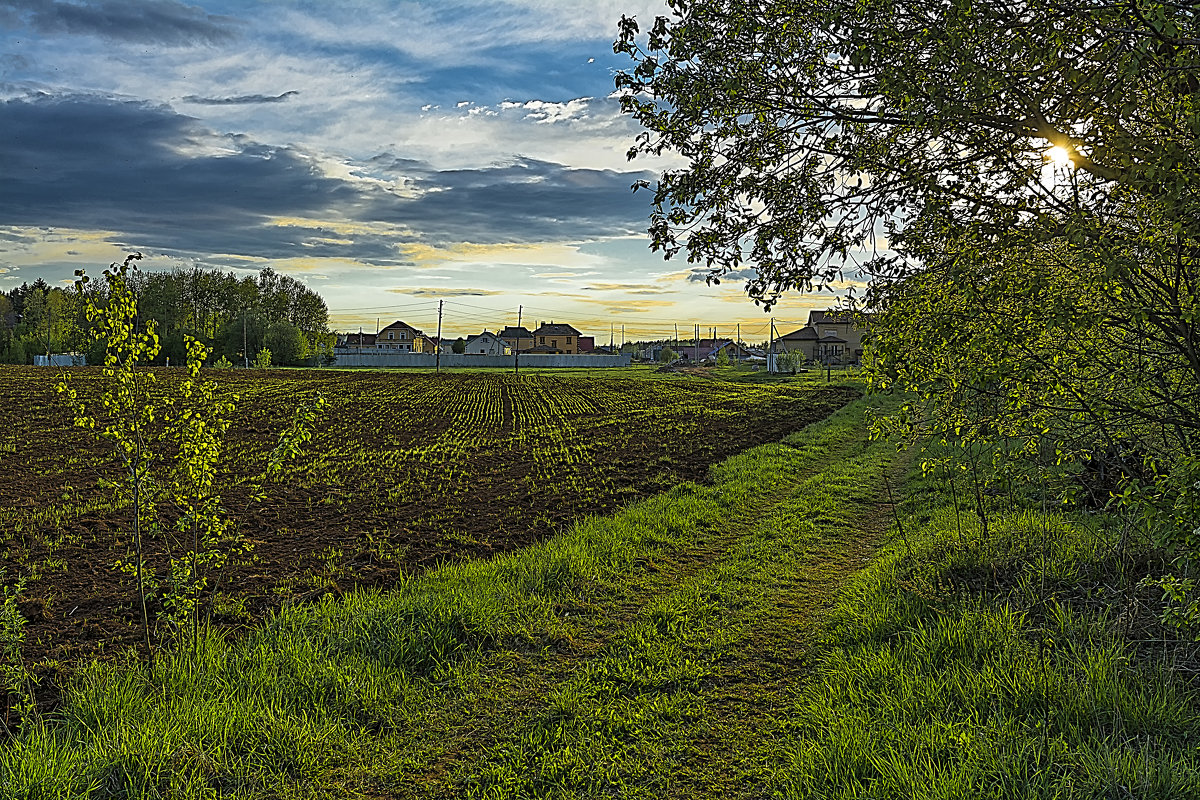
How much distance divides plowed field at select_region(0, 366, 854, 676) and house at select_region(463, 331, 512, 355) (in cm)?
11732

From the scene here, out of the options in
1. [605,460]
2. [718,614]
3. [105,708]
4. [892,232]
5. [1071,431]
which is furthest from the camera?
[605,460]

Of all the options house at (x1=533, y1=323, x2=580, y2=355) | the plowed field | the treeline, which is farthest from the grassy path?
house at (x1=533, y1=323, x2=580, y2=355)

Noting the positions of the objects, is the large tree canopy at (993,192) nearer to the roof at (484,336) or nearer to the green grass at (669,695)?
the green grass at (669,695)

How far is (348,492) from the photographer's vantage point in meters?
15.0

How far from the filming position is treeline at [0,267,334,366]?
91938 millimetres

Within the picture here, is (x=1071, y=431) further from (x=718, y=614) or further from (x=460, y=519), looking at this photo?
(x=460, y=519)

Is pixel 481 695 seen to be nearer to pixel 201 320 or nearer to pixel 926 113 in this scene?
pixel 926 113

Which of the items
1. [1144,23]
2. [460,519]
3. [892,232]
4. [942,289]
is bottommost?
[460,519]

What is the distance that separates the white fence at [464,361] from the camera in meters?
112

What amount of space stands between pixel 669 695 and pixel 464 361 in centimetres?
11101

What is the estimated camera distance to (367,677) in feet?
19.7

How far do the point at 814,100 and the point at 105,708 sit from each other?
7.09 metres

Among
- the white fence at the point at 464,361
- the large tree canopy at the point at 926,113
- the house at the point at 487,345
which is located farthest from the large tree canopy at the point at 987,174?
the house at the point at 487,345

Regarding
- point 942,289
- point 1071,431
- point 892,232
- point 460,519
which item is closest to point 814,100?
point 892,232
